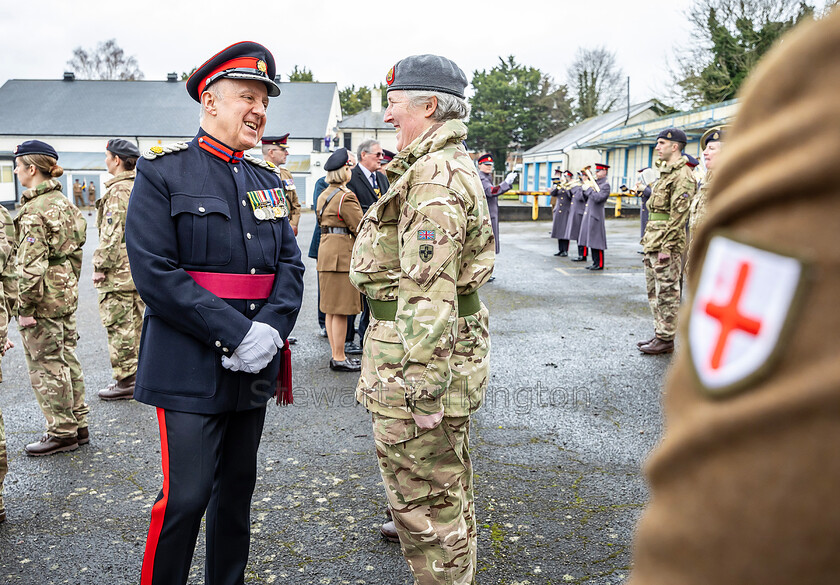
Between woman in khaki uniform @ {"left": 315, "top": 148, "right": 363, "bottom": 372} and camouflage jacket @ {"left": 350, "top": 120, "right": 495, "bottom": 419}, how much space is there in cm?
376

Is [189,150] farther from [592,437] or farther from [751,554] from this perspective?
[592,437]

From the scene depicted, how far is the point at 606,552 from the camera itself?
328 centimetres

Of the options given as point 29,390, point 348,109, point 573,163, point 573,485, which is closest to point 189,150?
point 573,485

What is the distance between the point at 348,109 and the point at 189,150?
84967 millimetres

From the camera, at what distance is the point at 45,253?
4.61 m

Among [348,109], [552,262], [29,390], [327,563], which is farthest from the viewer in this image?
[348,109]

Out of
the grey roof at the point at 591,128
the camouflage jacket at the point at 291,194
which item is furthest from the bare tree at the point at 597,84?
the camouflage jacket at the point at 291,194

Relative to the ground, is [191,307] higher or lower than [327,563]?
higher

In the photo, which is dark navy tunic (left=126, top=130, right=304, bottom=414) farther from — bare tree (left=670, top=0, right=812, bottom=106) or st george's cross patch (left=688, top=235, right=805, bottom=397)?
bare tree (left=670, top=0, right=812, bottom=106)

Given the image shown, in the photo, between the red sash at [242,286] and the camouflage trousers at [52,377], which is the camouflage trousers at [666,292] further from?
the camouflage trousers at [52,377]

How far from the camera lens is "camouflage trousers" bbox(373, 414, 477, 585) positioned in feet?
8.23

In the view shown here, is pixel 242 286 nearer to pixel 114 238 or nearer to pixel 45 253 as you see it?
pixel 45 253

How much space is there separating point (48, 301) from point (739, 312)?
15.9 ft

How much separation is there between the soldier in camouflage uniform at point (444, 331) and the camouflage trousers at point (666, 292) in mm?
4895
